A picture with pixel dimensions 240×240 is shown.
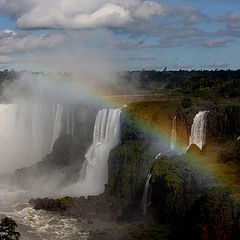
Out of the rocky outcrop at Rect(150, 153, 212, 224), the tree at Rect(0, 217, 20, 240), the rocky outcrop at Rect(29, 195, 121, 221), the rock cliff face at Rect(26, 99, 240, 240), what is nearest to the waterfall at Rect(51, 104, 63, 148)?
the rock cliff face at Rect(26, 99, 240, 240)

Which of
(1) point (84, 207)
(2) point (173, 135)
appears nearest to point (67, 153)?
(1) point (84, 207)

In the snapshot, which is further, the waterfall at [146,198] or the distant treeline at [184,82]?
the distant treeline at [184,82]

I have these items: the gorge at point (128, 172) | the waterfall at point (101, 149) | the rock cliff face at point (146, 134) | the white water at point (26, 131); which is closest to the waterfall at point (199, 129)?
the gorge at point (128, 172)

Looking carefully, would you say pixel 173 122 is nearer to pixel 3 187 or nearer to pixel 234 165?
pixel 234 165

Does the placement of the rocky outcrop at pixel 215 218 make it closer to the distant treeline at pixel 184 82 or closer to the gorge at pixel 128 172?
the gorge at pixel 128 172

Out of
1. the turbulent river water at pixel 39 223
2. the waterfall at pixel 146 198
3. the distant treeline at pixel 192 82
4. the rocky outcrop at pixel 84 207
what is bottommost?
the turbulent river water at pixel 39 223

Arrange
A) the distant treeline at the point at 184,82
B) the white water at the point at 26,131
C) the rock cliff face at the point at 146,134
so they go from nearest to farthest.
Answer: the rock cliff face at the point at 146,134
the white water at the point at 26,131
the distant treeline at the point at 184,82

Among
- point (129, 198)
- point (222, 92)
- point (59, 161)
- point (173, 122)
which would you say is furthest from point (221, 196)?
point (222, 92)
